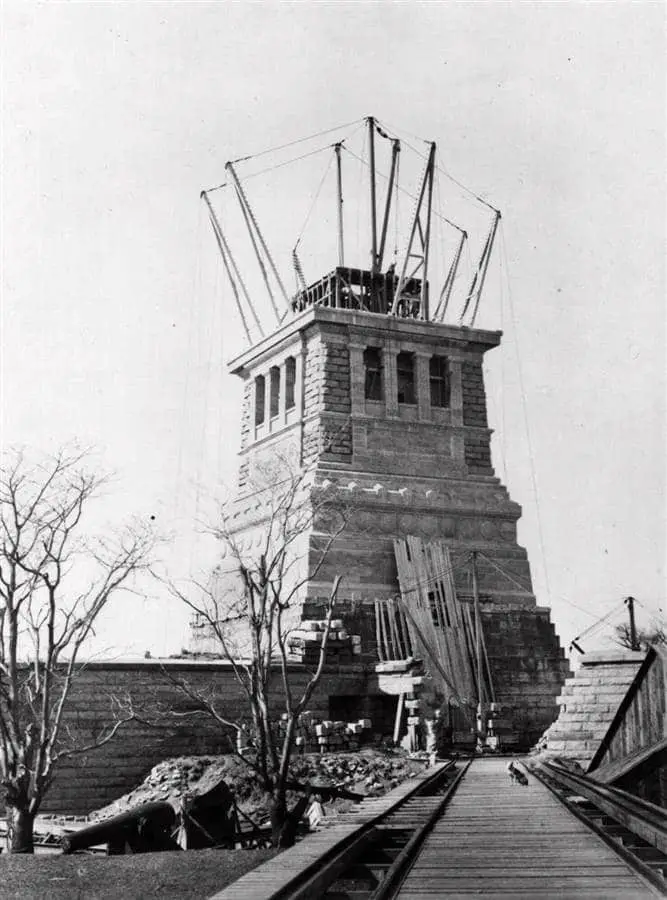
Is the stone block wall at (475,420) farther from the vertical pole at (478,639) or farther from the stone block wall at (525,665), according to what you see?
the stone block wall at (525,665)

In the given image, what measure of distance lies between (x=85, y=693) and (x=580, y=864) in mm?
20401

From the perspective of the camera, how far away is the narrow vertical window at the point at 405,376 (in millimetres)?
43969

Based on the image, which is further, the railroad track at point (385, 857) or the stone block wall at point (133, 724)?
the stone block wall at point (133, 724)

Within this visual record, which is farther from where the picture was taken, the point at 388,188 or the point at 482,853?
the point at 388,188

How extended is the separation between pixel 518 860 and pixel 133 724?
1972 cm

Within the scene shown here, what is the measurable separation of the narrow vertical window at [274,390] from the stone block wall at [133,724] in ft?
57.6

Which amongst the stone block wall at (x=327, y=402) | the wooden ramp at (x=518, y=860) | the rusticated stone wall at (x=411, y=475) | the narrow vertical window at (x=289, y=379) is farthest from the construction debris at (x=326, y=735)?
the narrow vertical window at (x=289, y=379)

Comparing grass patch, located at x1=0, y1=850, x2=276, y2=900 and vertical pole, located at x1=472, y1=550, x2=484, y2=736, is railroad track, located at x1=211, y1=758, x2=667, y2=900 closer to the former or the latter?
grass patch, located at x1=0, y1=850, x2=276, y2=900

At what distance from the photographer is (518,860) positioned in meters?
9.64

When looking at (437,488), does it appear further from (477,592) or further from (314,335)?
(314,335)

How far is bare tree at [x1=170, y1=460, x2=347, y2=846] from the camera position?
22.4 metres

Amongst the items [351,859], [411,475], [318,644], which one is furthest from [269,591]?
[351,859]

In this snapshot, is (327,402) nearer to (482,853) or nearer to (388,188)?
(388,188)

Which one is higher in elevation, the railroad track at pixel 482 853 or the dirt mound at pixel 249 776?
the dirt mound at pixel 249 776
